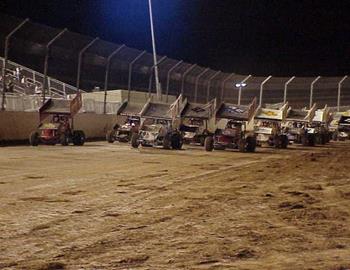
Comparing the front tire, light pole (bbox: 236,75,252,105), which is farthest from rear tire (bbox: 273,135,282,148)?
light pole (bbox: 236,75,252,105)

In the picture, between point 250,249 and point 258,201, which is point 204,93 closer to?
point 258,201

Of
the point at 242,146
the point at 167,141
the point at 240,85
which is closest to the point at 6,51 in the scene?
the point at 167,141

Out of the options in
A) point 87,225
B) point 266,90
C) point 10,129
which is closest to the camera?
point 87,225

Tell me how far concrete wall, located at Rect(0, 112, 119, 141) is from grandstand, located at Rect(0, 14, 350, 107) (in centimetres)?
159

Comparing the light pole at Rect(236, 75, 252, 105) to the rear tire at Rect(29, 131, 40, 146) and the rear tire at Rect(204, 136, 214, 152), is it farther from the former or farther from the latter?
the rear tire at Rect(29, 131, 40, 146)

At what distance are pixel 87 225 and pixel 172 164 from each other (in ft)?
28.1

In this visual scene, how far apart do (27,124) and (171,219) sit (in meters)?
16.9

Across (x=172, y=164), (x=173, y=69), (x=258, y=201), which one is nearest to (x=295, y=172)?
(x=172, y=164)

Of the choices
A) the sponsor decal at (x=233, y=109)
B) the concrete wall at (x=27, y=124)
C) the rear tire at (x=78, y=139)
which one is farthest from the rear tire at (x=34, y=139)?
the sponsor decal at (x=233, y=109)

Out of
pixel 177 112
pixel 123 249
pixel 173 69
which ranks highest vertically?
pixel 173 69

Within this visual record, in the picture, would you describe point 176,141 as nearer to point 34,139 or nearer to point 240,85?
point 34,139

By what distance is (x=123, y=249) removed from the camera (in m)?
5.60

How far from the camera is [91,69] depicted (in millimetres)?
29328

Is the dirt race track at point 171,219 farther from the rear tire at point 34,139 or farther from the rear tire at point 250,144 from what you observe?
the rear tire at point 250,144
